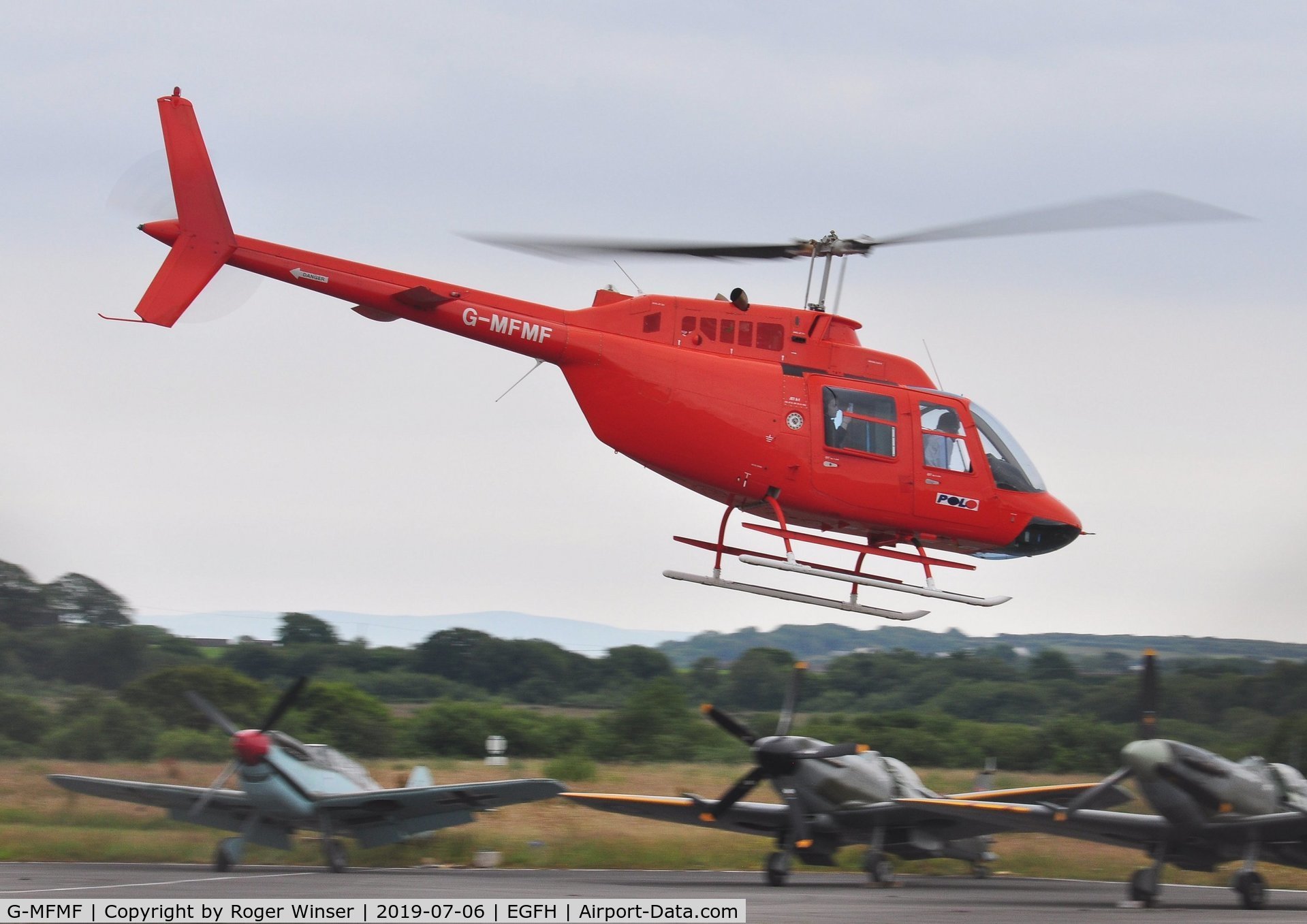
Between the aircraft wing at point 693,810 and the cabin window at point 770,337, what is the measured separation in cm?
717

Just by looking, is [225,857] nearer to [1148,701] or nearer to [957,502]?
[957,502]

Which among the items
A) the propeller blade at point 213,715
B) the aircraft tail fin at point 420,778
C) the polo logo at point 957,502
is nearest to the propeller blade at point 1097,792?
the polo logo at point 957,502

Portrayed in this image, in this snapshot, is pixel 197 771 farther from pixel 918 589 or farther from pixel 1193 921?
pixel 1193 921

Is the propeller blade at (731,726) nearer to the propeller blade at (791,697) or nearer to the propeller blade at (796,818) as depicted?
the propeller blade at (791,697)

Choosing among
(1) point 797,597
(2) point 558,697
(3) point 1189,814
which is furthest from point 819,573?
(2) point 558,697

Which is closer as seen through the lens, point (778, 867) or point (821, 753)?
point (778, 867)

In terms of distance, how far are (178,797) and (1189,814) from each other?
49.4 feet

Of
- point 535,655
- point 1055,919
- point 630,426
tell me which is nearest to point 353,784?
point 630,426

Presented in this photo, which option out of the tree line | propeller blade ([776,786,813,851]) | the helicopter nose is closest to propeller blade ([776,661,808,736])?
propeller blade ([776,786,813,851])

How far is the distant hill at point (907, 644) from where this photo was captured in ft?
144

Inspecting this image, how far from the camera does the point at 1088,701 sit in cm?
4775

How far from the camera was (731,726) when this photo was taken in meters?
21.7

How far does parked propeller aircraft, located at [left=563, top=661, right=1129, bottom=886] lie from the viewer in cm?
2038
